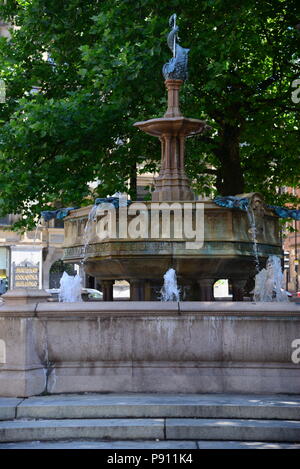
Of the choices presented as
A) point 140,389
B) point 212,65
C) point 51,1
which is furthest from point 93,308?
point 51,1

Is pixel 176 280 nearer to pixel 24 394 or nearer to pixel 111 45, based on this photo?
pixel 24 394

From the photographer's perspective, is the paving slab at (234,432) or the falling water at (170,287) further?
the falling water at (170,287)

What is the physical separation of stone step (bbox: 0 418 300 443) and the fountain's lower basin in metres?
4.34

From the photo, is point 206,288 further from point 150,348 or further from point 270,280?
point 150,348

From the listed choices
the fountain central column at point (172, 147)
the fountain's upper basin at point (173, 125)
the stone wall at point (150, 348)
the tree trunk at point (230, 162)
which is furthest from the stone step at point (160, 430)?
the tree trunk at point (230, 162)

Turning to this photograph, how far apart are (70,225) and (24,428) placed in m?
6.21

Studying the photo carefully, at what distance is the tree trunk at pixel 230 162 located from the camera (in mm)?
18625

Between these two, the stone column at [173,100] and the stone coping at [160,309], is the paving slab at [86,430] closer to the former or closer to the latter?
the stone coping at [160,309]

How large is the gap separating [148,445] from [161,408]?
57cm

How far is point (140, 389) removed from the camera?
7297 mm

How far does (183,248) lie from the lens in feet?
34.4

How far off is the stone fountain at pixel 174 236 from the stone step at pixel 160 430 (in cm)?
436

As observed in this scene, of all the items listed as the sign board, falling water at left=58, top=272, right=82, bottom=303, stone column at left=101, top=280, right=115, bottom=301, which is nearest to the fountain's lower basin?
falling water at left=58, top=272, right=82, bottom=303

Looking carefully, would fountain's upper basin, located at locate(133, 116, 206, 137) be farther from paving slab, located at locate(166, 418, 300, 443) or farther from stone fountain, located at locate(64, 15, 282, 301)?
paving slab, located at locate(166, 418, 300, 443)
